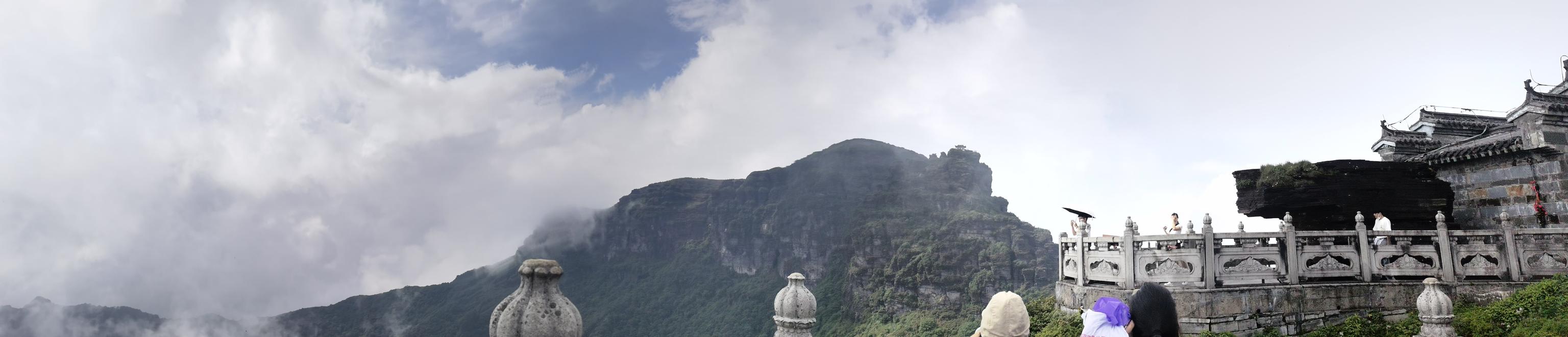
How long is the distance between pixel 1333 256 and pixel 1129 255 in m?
3.73

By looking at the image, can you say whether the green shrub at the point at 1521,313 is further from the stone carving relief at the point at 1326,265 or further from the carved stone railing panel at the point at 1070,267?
the carved stone railing panel at the point at 1070,267

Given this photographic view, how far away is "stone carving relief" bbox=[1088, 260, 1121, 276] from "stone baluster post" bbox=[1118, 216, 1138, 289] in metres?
0.21

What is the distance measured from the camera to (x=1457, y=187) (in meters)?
16.0

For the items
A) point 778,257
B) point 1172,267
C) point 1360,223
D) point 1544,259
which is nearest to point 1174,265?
point 1172,267

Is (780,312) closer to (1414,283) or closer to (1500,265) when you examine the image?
(1414,283)

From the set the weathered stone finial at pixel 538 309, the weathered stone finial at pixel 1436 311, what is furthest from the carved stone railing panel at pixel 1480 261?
the weathered stone finial at pixel 538 309

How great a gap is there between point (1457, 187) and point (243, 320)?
143567 millimetres

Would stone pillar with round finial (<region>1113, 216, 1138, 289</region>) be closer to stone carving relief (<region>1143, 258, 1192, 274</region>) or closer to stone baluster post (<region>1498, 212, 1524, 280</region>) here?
stone carving relief (<region>1143, 258, 1192, 274</region>)

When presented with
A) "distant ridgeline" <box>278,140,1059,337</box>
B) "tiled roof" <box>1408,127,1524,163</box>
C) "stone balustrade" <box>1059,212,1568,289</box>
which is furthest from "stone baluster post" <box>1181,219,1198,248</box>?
"distant ridgeline" <box>278,140,1059,337</box>

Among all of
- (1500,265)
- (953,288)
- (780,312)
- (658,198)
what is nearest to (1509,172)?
(1500,265)

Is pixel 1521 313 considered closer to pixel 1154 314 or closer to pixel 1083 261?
pixel 1083 261

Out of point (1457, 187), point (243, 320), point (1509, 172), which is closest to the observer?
point (1509, 172)

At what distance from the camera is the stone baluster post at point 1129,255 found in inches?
490

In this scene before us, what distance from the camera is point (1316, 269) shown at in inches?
495
